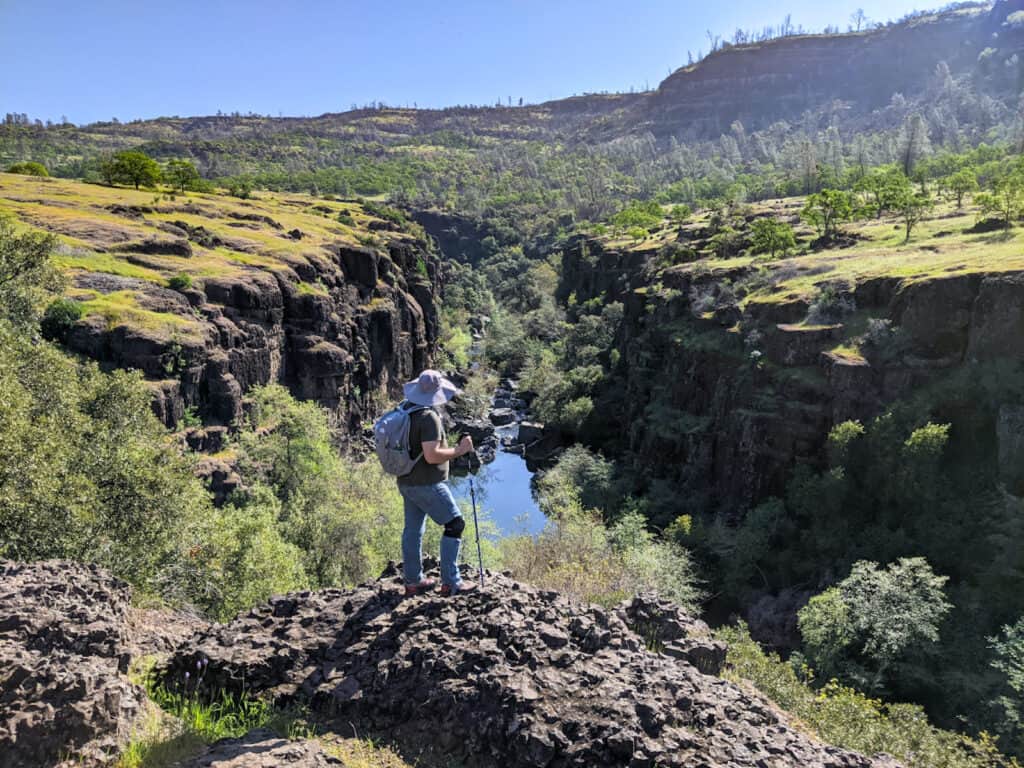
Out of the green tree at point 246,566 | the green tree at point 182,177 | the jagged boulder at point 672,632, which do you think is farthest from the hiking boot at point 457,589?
the green tree at point 182,177

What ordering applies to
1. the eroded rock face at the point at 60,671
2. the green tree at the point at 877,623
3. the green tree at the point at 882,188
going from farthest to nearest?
the green tree at the point at 882,188, the green tree at the point at 877,623, the eroded rock face at the point at 60,671

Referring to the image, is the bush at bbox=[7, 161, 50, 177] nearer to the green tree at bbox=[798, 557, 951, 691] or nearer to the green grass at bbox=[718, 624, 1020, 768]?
the green tree at bbox=[798, 557, 951, 691]

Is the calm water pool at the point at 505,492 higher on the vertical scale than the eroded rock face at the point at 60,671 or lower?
lower

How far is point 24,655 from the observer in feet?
21.5

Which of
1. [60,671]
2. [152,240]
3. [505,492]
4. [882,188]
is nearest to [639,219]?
[882,188]

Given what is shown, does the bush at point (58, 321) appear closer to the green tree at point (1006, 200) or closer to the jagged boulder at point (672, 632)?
the jagged boulder at point (672, 632)

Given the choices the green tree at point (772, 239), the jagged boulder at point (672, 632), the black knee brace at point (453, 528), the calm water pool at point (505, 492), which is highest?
the green tree at point (772, 239)

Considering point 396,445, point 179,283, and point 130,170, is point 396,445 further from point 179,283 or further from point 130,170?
point 130,170

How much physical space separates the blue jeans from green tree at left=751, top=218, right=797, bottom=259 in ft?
201

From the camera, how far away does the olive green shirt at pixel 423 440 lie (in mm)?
8586

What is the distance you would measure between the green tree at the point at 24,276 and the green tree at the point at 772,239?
192 ft

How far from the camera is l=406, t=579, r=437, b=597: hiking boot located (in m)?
9.54

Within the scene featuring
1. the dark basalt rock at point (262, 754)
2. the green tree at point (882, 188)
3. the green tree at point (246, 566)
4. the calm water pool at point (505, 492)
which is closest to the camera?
the dark basalt rock at point (262, 754)

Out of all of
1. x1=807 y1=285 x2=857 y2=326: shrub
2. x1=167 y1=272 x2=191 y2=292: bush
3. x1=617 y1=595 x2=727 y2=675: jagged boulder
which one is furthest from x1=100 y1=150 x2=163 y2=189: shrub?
x1=617 y1=595 x2=727 y2=675: jagged boulder
